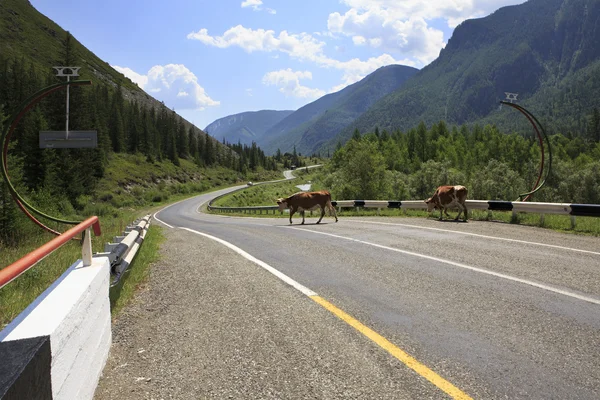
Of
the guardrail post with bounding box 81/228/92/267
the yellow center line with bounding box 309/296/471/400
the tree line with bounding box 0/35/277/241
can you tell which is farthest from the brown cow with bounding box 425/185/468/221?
the tree line with bounding box 0/35/277/241

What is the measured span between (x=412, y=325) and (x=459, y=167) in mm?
97901

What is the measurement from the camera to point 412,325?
4.59 m

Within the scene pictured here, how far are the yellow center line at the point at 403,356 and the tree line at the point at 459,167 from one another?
48.0 m

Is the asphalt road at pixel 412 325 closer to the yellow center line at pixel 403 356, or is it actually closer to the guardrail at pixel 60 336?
the yellow center line at pixel 403 356

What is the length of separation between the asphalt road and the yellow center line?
17 mm

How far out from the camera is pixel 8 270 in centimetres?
226

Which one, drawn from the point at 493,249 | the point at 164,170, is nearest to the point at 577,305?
the point at 493,249

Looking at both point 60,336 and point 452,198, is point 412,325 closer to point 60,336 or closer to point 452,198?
point 60,336

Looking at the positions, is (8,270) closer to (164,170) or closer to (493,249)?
(493,249)

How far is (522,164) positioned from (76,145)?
108 meters

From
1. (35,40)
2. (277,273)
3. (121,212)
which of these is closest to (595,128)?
(121,212)

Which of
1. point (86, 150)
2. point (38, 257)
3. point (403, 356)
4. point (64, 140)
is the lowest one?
point (403, 356)

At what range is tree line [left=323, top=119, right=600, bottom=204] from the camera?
53875 millimetres

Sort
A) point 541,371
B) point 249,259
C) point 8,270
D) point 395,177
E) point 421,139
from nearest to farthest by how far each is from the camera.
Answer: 1. point 8,270
2. point 541,371
3. point 249,259
4. point 395,177
5. point 421,139
